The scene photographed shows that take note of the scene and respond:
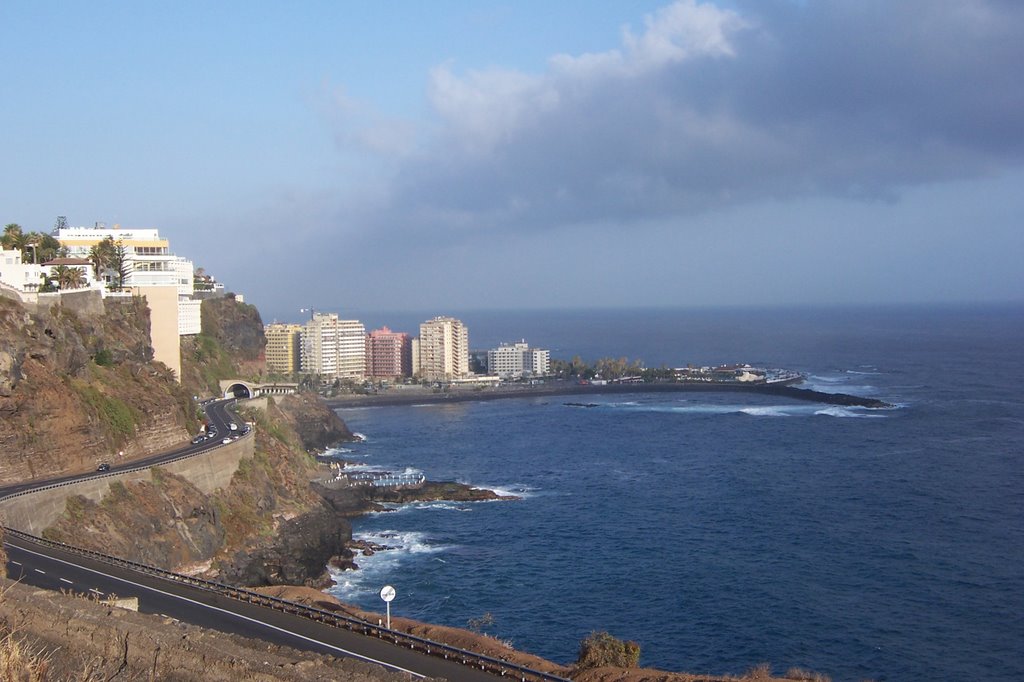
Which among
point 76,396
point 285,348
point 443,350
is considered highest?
point 285,348

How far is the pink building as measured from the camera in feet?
458

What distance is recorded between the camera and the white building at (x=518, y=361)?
138500 millimetres

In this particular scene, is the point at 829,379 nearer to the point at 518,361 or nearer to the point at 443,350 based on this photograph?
the point at 518,361

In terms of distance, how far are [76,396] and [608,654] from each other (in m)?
26.4

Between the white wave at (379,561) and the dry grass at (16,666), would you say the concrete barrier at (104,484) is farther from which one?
the dry grass at (16,666)

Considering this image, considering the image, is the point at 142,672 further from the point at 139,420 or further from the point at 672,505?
the point at 672,505

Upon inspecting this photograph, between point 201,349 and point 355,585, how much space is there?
35356 millimetres

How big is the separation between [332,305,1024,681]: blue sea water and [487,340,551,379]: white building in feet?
171

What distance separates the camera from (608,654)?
1778cm

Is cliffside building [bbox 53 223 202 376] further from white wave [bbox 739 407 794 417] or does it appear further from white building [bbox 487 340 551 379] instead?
white building [bbox 487 340 551 379]

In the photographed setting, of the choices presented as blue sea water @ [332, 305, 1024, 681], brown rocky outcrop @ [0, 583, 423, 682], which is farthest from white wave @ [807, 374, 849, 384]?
brown rocky outcrop @ [0, 583, 423, 682]

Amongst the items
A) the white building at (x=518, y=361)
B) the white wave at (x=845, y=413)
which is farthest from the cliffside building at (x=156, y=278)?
the white building at (x=518, y=361)

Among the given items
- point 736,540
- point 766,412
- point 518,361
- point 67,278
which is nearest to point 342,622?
point 736,540

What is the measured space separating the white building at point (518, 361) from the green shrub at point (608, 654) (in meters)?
118
